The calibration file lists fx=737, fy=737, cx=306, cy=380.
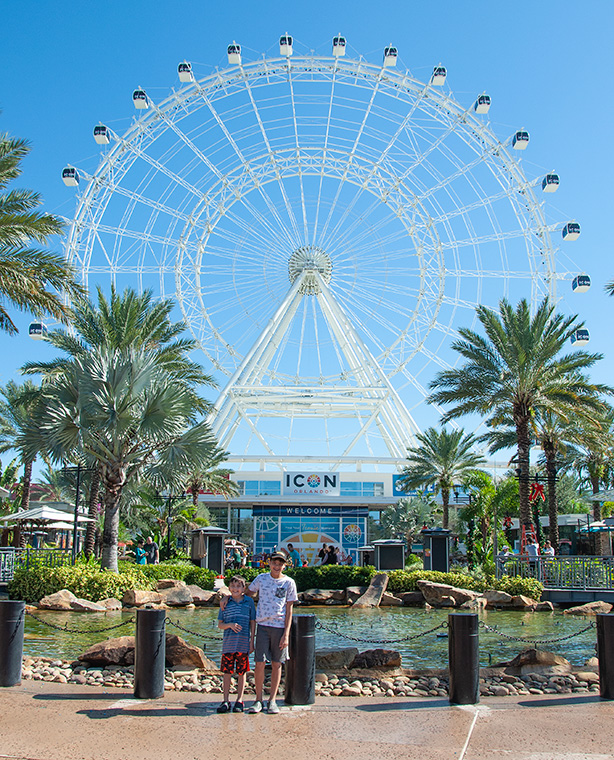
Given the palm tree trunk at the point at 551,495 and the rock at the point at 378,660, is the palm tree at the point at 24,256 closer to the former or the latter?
the rock at the point at 378,660

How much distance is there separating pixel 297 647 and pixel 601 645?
299cm

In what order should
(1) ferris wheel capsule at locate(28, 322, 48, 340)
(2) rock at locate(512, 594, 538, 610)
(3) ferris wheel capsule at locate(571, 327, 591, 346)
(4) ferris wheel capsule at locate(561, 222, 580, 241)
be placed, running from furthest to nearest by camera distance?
(4) ferris wheel capsule at locate(561, 222, 580, 241) < (3) ferris wheel capsule at locate(571, 327, 591, 346) < (1) ferris wheel capsule at locate(28, 322, 48, 340) < (2) rock at locate(512, 594, 538, 610)

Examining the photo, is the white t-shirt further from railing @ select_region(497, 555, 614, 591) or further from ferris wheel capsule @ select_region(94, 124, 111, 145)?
ferris wheel capsule @ select_region(94, 124, 111, 145)

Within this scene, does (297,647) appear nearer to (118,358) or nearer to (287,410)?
(118,358)

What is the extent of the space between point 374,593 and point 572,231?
21292 millimetres

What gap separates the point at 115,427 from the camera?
18.9 meters

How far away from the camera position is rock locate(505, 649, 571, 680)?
901cm

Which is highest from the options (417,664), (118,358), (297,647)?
(118,358)

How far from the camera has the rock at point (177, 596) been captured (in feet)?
60.1

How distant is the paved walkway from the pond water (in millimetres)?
1867

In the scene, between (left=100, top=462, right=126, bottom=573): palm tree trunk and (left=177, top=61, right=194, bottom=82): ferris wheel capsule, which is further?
(left=177, top=61, right=194, bottom=82): ferris wheel capsule

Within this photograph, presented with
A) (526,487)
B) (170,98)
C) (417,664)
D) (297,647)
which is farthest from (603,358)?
(170,98)

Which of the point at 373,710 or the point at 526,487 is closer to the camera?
the point at 373,710

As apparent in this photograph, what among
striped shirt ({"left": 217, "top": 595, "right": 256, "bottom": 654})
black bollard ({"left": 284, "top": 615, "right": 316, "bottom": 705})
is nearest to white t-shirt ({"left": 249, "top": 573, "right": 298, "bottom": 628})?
striped shirt ({"left": 217, "top": 595, "right": 256, "bottom": 654})
